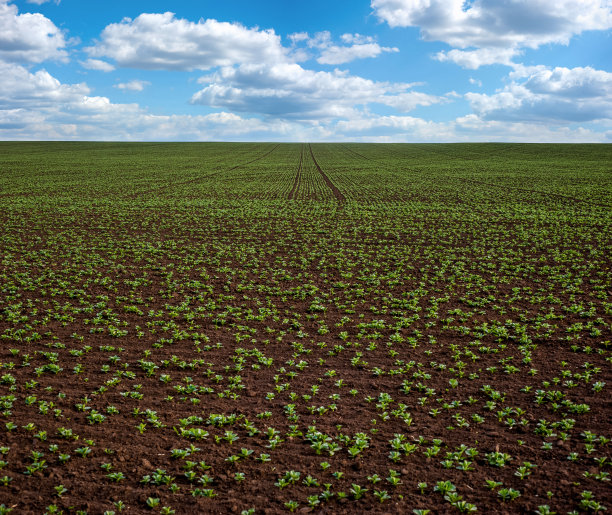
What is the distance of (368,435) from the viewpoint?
354 inches

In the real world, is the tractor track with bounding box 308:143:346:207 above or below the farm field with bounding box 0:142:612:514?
above

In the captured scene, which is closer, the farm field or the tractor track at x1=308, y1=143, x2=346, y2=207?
the farm field

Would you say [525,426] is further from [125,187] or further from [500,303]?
[125,187]

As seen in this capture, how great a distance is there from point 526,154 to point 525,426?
11906 centimetres

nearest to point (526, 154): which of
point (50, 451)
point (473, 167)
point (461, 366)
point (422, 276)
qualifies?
point (473, 167)

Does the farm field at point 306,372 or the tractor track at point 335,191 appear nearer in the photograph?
the farm field at point 306,372

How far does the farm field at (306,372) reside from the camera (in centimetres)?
754

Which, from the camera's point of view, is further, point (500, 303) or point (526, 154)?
point (526, 154)

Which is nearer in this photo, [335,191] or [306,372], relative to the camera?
[306,372]

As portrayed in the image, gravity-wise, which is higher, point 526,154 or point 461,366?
point 526,154

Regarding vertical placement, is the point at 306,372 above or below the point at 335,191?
below

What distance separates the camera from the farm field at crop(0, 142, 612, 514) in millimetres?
7543

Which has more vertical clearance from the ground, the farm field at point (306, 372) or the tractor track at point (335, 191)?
the tractor track at point (335, 191)

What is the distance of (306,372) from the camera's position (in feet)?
38.1
